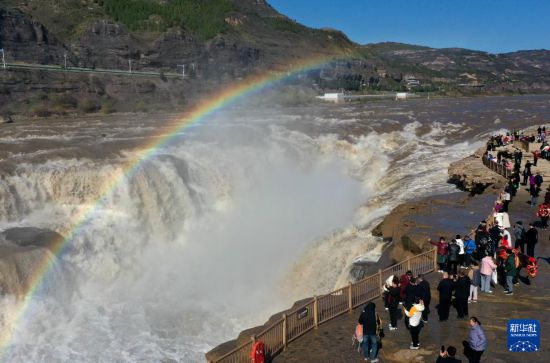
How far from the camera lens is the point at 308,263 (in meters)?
18.5

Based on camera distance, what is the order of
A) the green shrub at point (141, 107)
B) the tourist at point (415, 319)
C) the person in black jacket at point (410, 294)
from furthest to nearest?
the green shrub at point (141, 107)
the person in black jacket at point (410, 294)
the tourist at point (415, 319)

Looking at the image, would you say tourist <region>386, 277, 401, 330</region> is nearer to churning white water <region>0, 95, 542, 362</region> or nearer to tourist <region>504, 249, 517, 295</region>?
tourist <region>504, 249, 517, 295</region>

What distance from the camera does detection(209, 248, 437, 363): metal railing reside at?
902 cm

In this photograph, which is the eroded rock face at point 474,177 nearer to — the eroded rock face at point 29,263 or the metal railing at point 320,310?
the metal railing at point 320,310

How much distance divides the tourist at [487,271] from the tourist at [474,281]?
0.16 meters

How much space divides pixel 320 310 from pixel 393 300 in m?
1.66

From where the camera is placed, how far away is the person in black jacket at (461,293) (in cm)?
971

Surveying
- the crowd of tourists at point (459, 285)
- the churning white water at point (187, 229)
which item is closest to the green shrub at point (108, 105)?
the churning white water at point (187, 229)

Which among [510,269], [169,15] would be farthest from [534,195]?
[169,15]

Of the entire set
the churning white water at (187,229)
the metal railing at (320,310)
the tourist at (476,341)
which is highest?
the tourist at (476,341)

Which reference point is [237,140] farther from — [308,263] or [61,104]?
[61,104]

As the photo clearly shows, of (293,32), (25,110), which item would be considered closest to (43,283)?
(25,110)

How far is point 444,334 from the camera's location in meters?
9.70

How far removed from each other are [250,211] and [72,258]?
10894mm
